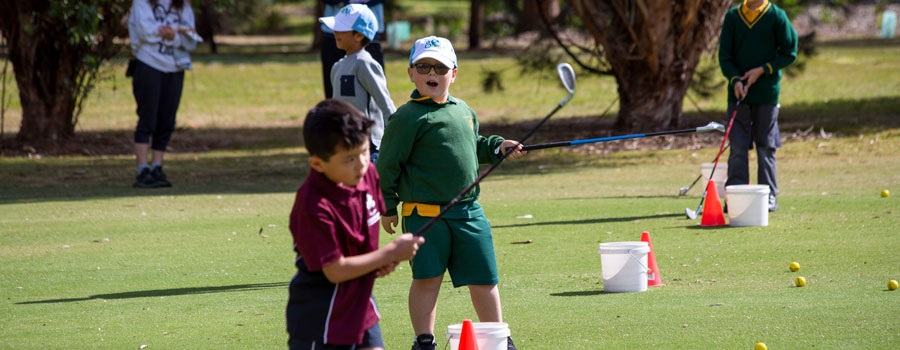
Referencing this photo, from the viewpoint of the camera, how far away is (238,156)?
16.5m

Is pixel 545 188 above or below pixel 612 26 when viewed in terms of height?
below

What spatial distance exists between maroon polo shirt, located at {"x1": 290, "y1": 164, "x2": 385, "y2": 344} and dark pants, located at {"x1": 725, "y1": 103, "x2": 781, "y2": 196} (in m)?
6.46

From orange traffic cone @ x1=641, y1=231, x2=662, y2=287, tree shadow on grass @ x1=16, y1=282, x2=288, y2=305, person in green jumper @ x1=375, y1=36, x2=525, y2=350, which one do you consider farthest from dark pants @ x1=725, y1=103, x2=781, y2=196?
person in green jumper @ x1=375, y1=36, x2=525, y2=350

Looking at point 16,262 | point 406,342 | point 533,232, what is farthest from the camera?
point 533,232

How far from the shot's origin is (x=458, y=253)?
17.7 ft

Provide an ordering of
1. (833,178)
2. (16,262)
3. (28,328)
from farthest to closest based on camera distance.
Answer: (833,178), (16,262), (28,328)

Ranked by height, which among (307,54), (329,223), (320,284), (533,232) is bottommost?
(307,54)

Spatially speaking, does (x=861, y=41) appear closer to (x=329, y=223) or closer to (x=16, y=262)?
(x=16, y=262)

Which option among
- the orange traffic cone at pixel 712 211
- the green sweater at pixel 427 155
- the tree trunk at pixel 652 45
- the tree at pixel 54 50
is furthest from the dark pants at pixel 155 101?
the green sweater at pixel 427 155

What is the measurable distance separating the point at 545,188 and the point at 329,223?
8741 millimetres

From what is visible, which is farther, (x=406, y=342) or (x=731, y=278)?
(x=731, y=278)

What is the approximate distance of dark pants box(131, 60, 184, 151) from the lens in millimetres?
12586

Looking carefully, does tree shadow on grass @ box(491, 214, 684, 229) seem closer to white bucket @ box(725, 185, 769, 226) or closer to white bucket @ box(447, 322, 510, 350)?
white bucket @ box(725, 185, 769, 226)

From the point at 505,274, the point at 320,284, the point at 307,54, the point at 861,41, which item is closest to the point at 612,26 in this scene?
the point at 505,274
